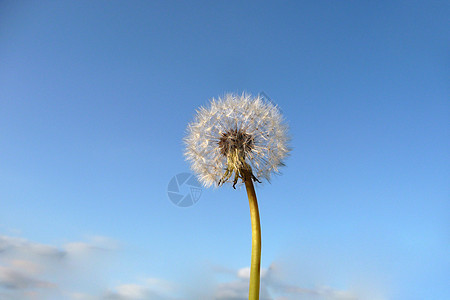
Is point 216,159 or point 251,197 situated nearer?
point 251,197

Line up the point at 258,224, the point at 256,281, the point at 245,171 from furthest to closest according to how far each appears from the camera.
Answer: the point at 245,171
the point at 258,224
the point at 256,281

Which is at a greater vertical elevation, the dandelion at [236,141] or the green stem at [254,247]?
the dandelion at [236,141]

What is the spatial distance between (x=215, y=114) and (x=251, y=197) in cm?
403

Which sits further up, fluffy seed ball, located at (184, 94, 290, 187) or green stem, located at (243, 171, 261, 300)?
fluffy seed ball, located at (184, 94, 290, 187)

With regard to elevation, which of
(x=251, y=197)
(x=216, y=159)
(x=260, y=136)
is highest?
(x=260, y=136)

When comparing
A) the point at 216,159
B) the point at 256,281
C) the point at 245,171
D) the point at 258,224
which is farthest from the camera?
the point at 216,159

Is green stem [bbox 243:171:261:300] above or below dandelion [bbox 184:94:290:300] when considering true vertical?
below

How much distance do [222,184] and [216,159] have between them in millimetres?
1085

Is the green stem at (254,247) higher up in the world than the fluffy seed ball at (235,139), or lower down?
lower down

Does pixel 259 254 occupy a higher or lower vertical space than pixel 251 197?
lower

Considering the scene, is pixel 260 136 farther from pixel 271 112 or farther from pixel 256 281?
pixel 256 281

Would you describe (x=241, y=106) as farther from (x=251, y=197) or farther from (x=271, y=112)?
(x=251, y=197)

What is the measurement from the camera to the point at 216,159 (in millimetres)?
13750

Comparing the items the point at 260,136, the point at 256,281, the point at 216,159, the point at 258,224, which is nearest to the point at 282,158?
the point at 260,136
